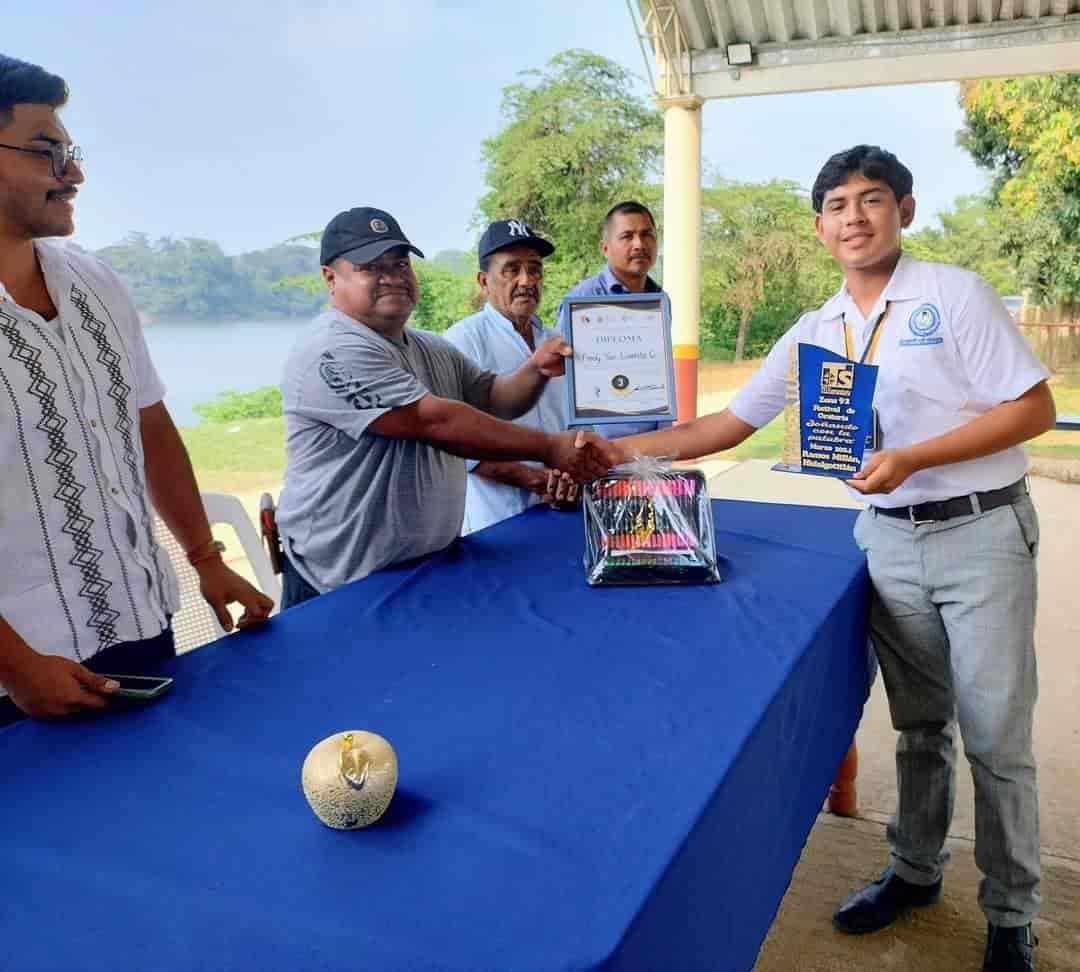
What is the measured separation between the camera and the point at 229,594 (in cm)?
170

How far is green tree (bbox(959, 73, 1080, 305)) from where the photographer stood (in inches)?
468

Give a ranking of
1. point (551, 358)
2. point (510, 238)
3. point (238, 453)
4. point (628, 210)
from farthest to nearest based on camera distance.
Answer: point (238, 453) < point (628, 210) < point (510, 238) < point (551, 358)

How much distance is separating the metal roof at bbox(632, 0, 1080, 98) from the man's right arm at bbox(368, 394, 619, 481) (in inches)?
212

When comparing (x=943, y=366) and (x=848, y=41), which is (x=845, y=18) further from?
(x=943, y=366)

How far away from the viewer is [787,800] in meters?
1.38

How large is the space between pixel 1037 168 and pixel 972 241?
223cm

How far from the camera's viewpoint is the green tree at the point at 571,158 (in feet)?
43.5

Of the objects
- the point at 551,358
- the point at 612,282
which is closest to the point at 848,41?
the point at 612,282

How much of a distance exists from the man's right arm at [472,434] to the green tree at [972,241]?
36.3 ft

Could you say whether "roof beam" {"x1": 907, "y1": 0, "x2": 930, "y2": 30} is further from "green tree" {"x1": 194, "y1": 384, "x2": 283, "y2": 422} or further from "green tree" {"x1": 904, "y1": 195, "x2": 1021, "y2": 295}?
"green tree" {"x1": 194, "y1": 384, "x2": 283, "y2": 422}

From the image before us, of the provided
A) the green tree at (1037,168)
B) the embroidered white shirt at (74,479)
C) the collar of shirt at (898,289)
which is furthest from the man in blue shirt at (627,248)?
the green tree at (1037,168)

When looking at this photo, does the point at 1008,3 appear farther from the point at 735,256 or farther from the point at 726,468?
the point at 735,256

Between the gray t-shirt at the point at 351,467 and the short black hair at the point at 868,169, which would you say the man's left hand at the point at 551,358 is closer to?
the gray t-shirt at the point at 351,467

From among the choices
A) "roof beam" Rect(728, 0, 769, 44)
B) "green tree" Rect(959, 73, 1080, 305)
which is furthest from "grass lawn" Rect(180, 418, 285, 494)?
"green tree" Rect(959, 73, 1080, 305)
